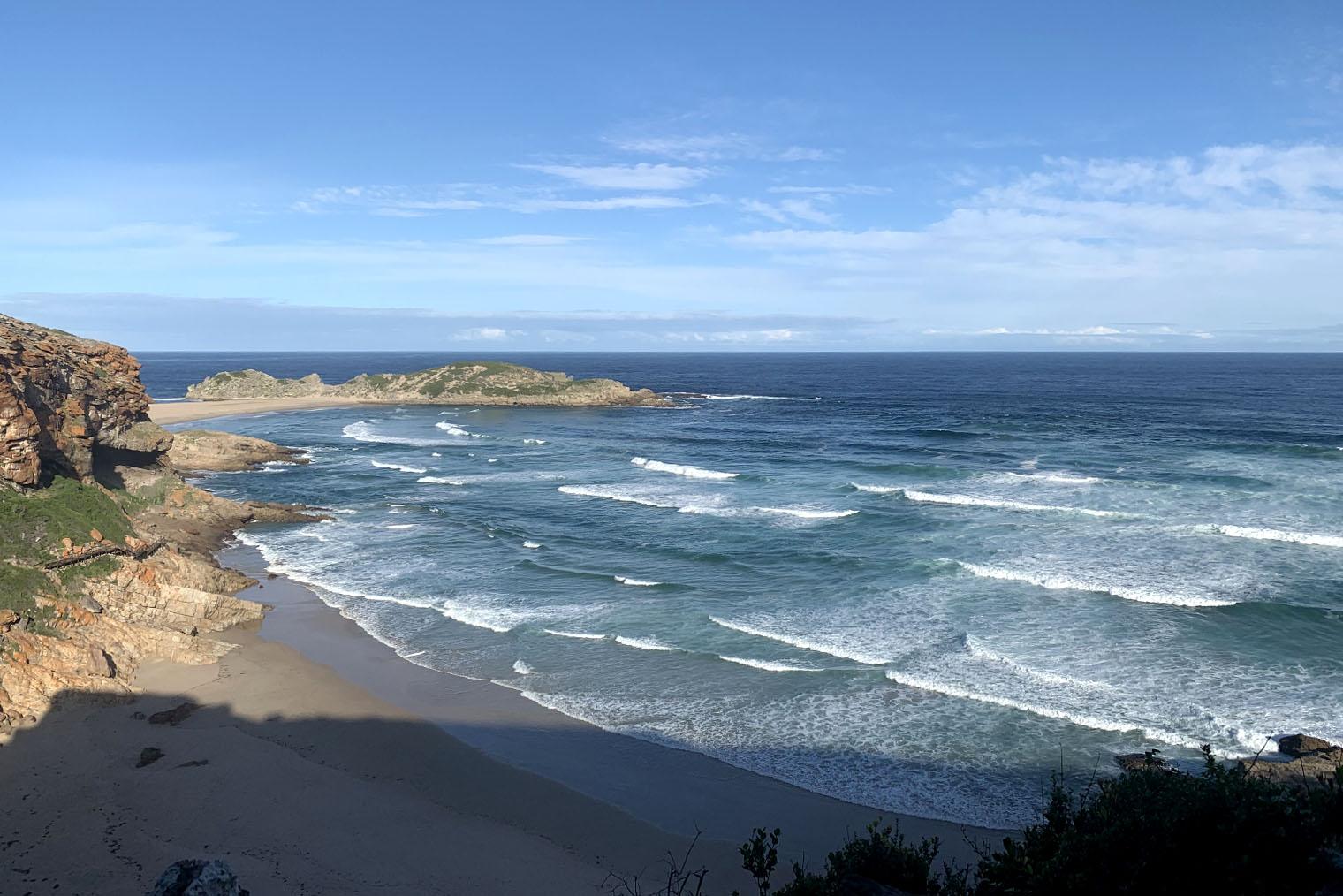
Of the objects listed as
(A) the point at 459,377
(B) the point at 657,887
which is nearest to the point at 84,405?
(B) the point at 657,887

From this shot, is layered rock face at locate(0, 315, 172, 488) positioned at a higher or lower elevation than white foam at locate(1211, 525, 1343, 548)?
higher

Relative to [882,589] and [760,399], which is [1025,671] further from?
[760,399]

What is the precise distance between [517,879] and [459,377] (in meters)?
103

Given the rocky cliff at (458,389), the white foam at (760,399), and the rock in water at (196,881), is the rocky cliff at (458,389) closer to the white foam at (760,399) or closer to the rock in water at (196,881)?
the white foam at (760,399)

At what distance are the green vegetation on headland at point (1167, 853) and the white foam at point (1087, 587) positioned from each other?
17.5 m

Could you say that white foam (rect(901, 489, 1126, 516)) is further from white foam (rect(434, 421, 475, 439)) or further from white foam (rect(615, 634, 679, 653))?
white foam (rect(434, 421, 475, 439))

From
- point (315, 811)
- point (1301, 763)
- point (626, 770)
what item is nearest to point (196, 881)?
point (315, 811)

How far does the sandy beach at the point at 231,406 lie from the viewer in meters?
82.4

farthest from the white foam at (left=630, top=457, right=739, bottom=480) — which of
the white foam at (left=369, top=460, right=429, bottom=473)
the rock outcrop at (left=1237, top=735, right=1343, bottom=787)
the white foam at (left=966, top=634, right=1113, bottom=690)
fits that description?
the rock outcrop at (left=1237, top=735, right=1343, bottom=787)

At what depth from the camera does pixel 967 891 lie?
9531mm

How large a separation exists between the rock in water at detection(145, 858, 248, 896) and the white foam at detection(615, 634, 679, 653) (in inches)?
598

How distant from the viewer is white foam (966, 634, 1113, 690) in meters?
20.0

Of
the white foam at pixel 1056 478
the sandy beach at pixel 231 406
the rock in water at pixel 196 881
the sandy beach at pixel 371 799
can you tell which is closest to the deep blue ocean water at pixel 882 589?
the white foam at pixel 1056 478

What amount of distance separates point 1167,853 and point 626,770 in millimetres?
10670
